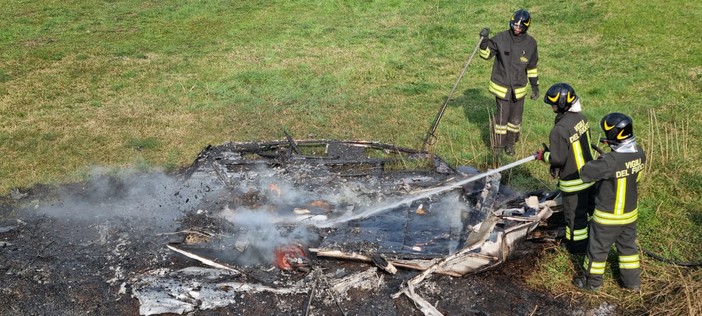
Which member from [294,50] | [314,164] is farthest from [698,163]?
[294,50]

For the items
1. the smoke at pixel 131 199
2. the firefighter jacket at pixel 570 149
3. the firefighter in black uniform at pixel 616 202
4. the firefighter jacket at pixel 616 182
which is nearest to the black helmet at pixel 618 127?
the firefighter in black uniform at pixel 616 202

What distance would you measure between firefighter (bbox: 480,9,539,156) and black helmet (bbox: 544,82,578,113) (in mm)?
2378

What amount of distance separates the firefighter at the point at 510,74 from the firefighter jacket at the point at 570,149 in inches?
90.5

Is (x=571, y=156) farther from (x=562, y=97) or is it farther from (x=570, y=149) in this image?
(x=562, y=97)

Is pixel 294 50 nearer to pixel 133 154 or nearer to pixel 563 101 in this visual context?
pixel 133 154

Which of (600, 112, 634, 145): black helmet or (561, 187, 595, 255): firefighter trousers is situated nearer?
(600, 112, 634, 145): black helmet

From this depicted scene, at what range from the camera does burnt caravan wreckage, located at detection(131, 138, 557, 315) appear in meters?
5.52

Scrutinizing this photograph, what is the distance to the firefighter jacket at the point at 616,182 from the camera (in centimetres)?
520

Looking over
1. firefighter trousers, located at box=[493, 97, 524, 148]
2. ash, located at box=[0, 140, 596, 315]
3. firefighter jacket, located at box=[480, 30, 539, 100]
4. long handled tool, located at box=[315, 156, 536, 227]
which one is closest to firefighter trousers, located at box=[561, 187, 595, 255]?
ash, located at box=[0, 140, 596, 315]

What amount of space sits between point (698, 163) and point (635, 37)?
6881 millimetres

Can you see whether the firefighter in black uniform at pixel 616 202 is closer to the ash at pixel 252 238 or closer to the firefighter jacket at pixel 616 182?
the firefighter jacket at pixel 616 182

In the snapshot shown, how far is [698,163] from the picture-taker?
802 cm

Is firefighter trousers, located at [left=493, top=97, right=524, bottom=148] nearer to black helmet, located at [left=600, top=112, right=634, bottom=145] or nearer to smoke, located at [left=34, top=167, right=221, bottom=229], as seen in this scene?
black helmet, located at [left=600, top=112, right=634, bottom=145]

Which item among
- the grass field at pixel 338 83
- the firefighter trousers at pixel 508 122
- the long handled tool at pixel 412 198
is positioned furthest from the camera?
the firefighter trousers at pixel 508 122
